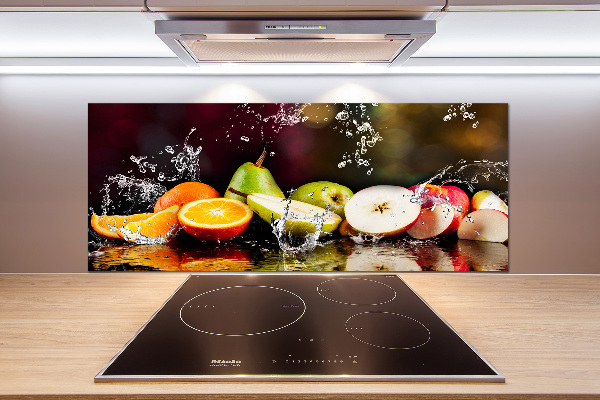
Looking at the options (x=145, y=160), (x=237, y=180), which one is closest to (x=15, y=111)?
(x=145, y=160)

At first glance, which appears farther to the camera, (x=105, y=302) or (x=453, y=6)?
(x=105, y=302)

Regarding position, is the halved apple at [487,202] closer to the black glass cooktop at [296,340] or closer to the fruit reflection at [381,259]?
the fruit reflection at [381,259]

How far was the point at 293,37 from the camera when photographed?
98 cm

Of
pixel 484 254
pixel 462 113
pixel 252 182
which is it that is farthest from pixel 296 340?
pixel 462 113

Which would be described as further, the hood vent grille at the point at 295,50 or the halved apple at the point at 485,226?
the halved apple at the point at 485,226

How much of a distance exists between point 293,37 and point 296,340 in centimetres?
72

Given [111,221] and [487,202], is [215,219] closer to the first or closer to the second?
[111,221]

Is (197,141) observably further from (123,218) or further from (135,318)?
(135,318)

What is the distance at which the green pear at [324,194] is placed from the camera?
1572 mm

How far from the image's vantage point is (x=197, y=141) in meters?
1.57

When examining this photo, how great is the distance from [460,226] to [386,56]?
0.77 meters

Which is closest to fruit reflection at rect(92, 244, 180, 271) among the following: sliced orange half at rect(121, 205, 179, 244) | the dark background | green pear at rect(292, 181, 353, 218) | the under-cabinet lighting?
sliced orange half at rect(121, 205, 179, 244)

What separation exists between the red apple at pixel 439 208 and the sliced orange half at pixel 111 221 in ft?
3.51

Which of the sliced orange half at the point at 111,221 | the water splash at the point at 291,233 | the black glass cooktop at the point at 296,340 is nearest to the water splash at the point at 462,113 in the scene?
the water splash at the point at 291,233
